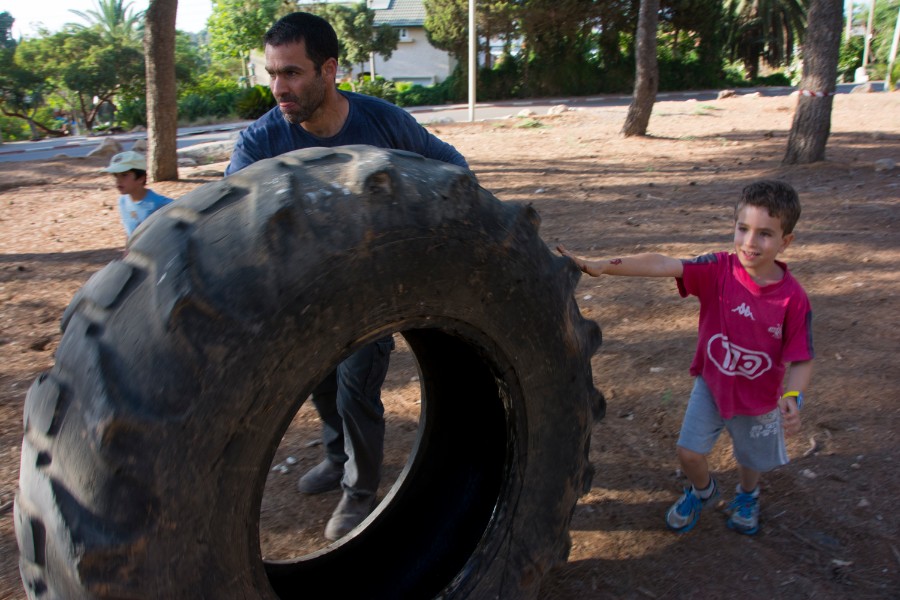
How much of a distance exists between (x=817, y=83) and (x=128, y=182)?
881 centimetres

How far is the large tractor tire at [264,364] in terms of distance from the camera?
1368 mm

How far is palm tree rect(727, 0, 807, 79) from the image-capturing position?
46.3 m

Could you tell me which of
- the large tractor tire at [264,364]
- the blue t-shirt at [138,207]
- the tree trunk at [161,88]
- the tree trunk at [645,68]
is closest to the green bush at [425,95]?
the tree trunk at [645,68]

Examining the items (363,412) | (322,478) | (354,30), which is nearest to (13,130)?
(354,30)

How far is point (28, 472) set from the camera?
144 centimetres

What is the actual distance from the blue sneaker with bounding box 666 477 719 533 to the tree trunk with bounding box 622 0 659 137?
1178 cm

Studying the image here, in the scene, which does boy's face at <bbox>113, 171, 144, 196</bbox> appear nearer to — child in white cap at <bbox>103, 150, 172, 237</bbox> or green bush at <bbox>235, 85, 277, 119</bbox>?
child in white cap at <bbox>103, 150, 172, 237</bbox>

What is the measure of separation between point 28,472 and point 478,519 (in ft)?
4.33

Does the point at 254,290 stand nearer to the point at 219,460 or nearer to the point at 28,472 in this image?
the point at 219,460

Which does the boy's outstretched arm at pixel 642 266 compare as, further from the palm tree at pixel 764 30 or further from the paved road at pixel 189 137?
the palm tree at pixel 764 30

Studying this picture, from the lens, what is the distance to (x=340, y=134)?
2.76m

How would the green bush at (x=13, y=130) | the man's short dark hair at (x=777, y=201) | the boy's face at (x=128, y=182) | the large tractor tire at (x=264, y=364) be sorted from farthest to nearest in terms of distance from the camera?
1. the green bush at (x=13, y=130)
2. the boy's face at (x=128, y=182)
3. the man's short dark hair at (x=777, y=201)
4. the large tractor tire at (x=264, y=364)

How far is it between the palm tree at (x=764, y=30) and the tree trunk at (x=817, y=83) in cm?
4150

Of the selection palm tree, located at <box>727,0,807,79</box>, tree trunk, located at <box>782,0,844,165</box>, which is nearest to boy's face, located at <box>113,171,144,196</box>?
tree trunk, located at <box>782,0,844,165</box>
